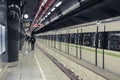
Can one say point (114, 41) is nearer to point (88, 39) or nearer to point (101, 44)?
point (101, 44)

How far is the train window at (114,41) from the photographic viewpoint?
9.34 m

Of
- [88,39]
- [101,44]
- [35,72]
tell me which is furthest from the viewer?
[35,72]

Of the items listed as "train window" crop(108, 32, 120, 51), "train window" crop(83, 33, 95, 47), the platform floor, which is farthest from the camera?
the platform floor

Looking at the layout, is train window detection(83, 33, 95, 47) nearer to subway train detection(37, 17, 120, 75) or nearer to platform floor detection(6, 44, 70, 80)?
subway train detection(37, 17, 120, 75)

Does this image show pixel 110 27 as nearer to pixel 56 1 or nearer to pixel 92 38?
pixel 92 38

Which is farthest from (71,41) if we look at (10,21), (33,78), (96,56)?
(96,56)

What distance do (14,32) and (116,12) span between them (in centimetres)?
758

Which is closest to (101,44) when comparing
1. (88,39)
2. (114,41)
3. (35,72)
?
(114,41)

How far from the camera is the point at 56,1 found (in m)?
17.2

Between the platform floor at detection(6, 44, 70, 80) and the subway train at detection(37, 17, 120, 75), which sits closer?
the subway train at detection(37, 17, 120, 75)

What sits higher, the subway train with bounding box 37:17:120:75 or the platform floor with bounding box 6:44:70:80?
the subway train with bounding box 37:17:120:75

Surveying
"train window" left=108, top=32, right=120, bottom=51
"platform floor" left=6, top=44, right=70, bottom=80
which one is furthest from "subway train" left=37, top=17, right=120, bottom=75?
"platform floor" left=6, top=44, right=70, bottom=80

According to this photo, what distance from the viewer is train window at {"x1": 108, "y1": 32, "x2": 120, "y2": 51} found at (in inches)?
368

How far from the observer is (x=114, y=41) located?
9781 mm
